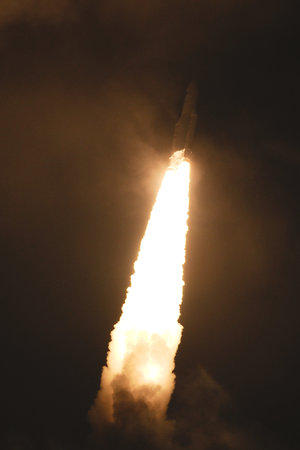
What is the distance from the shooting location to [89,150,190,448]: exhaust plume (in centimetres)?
1538

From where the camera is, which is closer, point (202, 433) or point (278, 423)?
point (202, 433)

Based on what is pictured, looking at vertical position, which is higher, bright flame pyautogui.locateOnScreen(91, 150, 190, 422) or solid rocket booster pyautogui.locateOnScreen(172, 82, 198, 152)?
solid rocket booster pyautogui.locateOnScreen(172, 82, 198, 152)

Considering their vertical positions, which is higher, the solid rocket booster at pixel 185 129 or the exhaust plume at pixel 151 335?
the solid rocket booster at pixel 185 129

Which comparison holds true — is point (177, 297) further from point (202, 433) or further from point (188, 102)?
point (188, 102)

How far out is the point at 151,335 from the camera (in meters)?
16.2

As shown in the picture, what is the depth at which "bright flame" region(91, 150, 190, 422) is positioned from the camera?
15.6 metres

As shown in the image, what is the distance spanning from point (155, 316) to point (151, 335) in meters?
0.90

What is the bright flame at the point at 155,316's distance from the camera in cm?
1565

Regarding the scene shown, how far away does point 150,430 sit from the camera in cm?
1537

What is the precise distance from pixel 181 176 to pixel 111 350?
7912mm

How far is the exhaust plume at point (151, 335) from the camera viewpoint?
50.4ft

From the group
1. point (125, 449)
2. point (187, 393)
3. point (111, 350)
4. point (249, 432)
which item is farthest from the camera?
point (187, 393)

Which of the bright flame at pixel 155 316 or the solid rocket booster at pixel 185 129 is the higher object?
the solid rocket booster at pixel 185 129

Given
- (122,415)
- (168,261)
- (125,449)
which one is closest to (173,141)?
(168,261)
